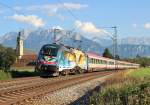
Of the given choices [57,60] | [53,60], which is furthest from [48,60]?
[57,60]

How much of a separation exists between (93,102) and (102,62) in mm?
56484

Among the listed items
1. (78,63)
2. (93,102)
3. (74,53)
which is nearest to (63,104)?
(93,102)

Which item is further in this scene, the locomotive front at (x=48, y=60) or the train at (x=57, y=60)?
the train at (x=57, y=60)

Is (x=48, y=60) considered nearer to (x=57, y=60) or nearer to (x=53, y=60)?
(x=53, y=60)

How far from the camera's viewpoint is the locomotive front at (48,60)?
36.7 metres

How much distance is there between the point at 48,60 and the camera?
37031 millimetres

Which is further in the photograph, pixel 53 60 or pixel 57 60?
pixel 57 60

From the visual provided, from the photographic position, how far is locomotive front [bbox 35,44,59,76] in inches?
Answer: 1446

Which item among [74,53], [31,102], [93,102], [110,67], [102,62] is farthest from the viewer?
[110,67]

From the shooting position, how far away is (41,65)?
121 ft

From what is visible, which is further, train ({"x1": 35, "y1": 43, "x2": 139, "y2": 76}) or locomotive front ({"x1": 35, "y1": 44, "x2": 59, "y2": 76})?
train ({"x1": 35, "y1": 43, "x2": 139, "y2": 76})

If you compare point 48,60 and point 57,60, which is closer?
point 48,60

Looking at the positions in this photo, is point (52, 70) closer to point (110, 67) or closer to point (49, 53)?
point (49, 53)

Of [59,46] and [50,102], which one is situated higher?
[59,46]
